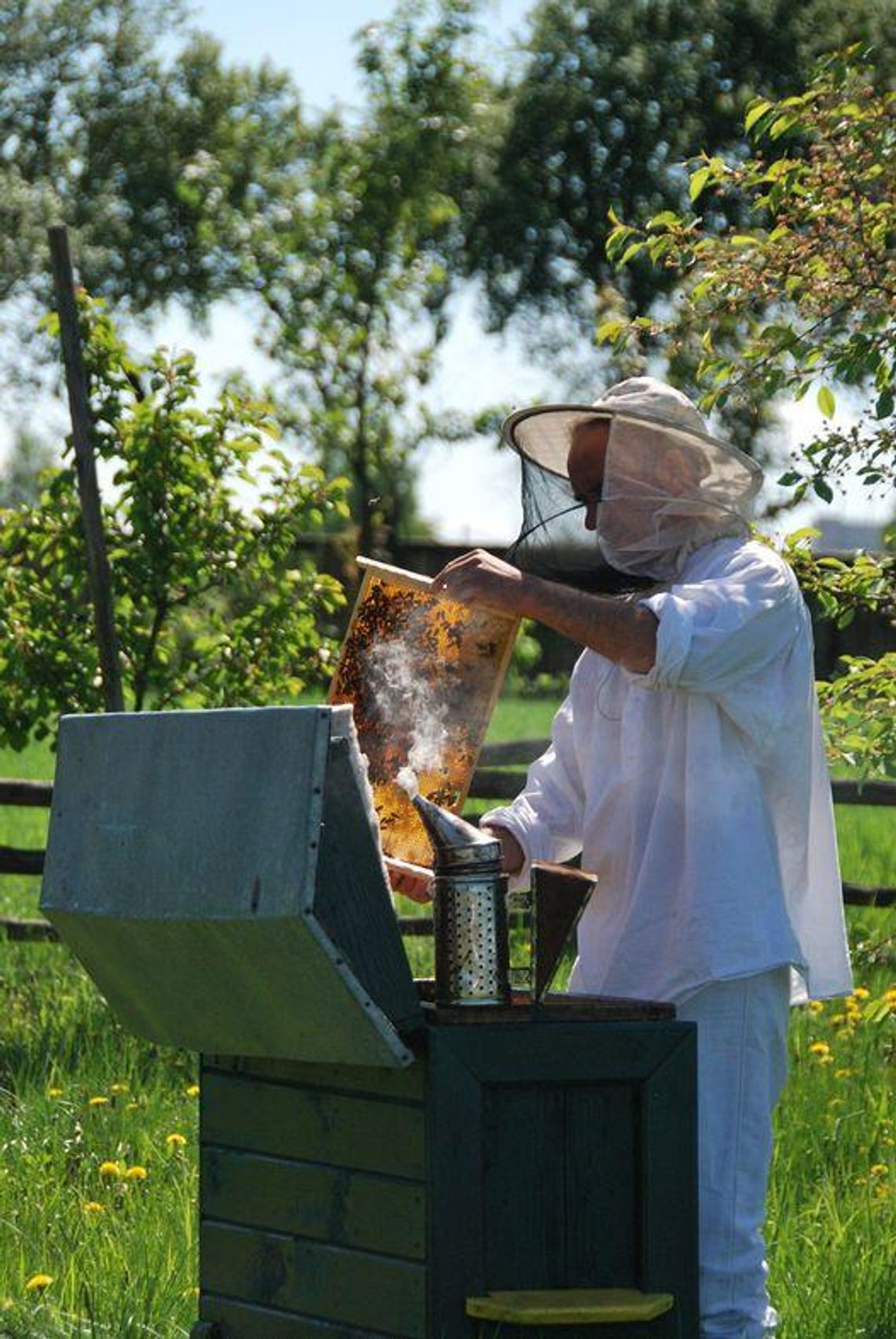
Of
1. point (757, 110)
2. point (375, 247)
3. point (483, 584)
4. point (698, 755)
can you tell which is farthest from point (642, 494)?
point (375, 247)

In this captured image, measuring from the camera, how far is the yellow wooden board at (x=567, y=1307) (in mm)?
2988

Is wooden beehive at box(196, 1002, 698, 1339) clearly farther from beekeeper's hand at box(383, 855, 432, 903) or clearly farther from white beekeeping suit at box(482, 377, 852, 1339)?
beekeeper's hand at box(383, 855, 432, 903)

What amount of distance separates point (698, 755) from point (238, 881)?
97 centimetres

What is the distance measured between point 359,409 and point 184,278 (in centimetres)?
2436

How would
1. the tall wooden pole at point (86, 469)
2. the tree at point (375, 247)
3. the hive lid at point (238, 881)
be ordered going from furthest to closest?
the tree at point (375, 247)
the tall wooden pole at point (86, 469)
the hive lid at point (238, 881)

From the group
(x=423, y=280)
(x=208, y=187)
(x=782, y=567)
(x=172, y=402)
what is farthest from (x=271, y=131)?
(x=782, y=567)

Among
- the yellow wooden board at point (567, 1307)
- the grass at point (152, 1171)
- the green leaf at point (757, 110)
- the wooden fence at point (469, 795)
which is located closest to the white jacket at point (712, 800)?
the yellow wooden board at point (567, 1307)

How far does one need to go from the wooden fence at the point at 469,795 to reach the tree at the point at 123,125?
3062 cm

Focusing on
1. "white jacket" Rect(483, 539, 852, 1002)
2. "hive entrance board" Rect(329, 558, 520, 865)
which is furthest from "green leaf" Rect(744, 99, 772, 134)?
"hive entrance board" Rect(329, 558, 520, 865)

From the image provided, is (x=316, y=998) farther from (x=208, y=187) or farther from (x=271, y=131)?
(x=271, y=131)

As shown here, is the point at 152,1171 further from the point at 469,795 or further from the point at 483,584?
the point at 469,795

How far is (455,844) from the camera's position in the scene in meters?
3.32

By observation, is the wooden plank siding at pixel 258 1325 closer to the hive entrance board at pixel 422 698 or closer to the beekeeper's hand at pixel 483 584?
the hive entrance board at pixel 422 698

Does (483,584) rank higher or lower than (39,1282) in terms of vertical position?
higher
